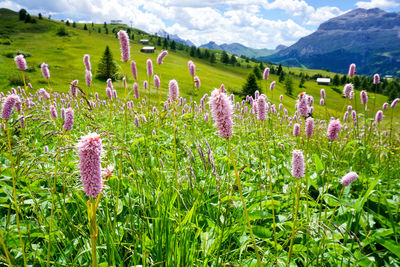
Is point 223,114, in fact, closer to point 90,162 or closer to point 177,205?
point 90,162

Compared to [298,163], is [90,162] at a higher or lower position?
higher

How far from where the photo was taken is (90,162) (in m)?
1.37

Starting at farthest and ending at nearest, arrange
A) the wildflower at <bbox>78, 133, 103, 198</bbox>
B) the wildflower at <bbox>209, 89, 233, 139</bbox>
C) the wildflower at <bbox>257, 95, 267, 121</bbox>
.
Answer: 1. the wildflower at <bbox>257, 95, 267, 121</bbox>
2. the wildflower at <bbox>209, 89, 233, 139</bbox>
3. the wildflower at <bbox>78, 133, 103, 198</bbox>

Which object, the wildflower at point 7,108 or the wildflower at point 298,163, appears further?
the wildflower at point 298,163

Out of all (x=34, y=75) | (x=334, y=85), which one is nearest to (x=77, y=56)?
(x=34, y=75)

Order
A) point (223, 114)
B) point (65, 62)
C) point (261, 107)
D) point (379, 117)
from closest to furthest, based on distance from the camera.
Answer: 1. point (223, 114)
2. point (261, 107)
3. point (379, 117)
4. point (65, 62)

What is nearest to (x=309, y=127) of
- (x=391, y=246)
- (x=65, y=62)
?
(x=391, y=246)

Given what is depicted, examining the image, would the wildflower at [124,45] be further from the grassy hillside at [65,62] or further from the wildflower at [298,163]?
the grassy hillside at [65,62]

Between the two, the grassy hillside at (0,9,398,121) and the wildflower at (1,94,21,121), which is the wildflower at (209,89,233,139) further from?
the grassy hillside at (0,9,398,121)

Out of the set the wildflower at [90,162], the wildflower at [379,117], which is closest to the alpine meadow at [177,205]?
the wildflower at [90,162]

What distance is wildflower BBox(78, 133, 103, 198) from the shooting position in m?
1.34

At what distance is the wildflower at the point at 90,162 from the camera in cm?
134

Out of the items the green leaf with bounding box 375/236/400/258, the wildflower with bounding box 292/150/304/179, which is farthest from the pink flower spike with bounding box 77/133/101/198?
the green leaf with bounding box 375/236/400/258

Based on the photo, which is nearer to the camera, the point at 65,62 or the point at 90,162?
the point at 90,162
